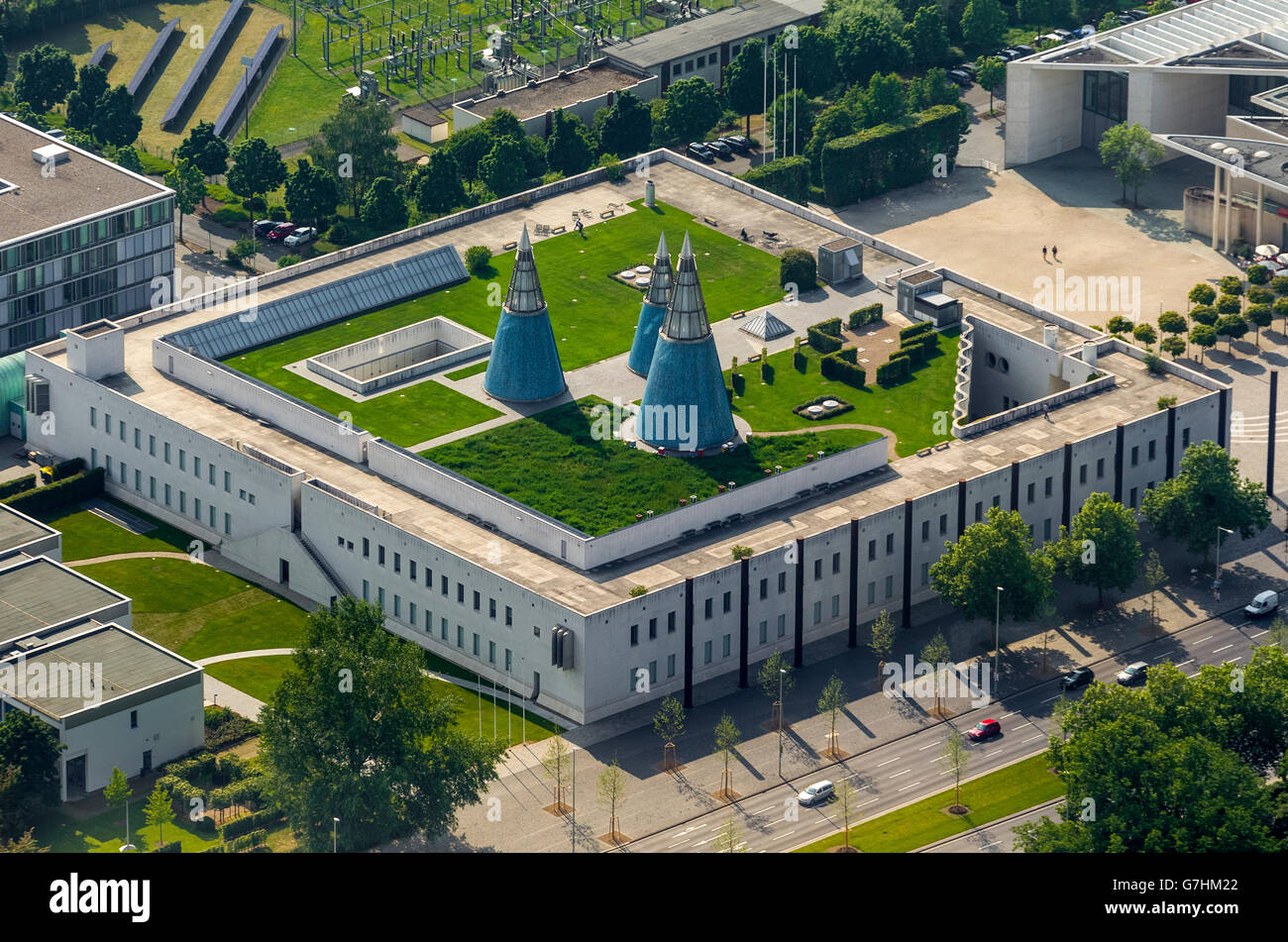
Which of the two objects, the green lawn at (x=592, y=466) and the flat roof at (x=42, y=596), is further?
the green lawn at (x=592, y=466)

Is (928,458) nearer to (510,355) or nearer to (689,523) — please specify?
(689,523)

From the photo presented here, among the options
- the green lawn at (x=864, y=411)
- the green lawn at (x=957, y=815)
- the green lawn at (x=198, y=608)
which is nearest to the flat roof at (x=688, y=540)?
the green lawn at (x=864, y=411)

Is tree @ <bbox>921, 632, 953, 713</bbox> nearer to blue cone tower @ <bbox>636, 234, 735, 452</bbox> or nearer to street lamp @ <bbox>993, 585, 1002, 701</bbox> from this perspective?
street lamp @ <bbox>993, 585, 1002, 701</bbox>

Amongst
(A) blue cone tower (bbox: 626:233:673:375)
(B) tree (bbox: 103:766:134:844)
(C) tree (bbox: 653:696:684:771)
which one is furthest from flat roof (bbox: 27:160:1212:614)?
(B) tree (bbox: 103:766:134:844)

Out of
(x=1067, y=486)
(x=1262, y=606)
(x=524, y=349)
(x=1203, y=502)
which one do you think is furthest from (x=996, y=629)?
(x=524, y=349)

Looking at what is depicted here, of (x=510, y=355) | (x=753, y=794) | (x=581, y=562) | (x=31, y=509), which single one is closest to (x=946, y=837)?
(x=753, y=794)

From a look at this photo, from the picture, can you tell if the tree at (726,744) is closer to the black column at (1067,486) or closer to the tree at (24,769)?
the black column at (1067,486)
